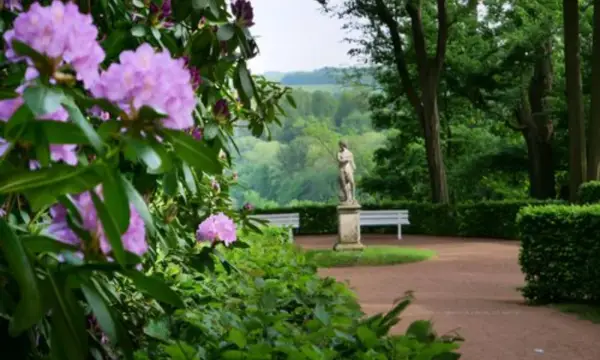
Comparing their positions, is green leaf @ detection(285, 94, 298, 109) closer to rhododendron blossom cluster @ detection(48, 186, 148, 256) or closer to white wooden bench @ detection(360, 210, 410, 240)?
rhododendron blossom cluster @ detection(48, 186, 148, 256)

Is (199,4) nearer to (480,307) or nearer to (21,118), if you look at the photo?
(21,118)

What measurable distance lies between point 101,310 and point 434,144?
23.8 m

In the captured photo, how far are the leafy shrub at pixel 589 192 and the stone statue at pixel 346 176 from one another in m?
4.98

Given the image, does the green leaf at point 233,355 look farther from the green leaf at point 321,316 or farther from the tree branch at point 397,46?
the tree branch at point 397,46

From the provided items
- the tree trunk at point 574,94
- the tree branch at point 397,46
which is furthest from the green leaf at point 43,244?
the tree branch at point 397,46

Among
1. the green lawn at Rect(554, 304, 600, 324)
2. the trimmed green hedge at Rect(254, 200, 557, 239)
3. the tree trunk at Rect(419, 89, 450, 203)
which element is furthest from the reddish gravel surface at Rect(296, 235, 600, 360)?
the tree trunk at Rect(419, 89, 450, 203)

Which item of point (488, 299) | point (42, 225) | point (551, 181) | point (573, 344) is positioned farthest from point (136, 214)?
Answer: point (551, 181)

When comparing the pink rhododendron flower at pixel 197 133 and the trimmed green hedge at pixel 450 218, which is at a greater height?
the pink rhododendron flower at pixel 197 133

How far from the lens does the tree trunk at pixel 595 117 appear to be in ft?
54.5

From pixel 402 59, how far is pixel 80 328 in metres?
24.7

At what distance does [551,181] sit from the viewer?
26.2m

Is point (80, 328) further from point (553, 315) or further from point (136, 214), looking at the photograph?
point (553, 315)

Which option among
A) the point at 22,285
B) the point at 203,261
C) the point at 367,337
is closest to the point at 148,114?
the point at 22,285

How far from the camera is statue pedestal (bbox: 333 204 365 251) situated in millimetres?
17688
